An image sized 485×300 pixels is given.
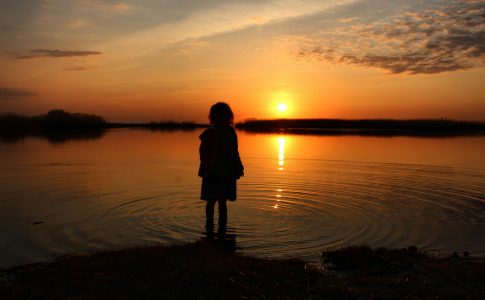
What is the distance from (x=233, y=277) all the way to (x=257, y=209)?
6.39m

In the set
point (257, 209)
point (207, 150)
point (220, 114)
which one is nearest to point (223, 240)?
point (207, 150)

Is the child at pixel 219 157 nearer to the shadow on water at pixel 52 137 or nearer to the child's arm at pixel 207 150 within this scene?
the child's arm at pixel 207 150

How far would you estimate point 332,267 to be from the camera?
7828mm

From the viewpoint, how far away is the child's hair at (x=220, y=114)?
941 centimetres

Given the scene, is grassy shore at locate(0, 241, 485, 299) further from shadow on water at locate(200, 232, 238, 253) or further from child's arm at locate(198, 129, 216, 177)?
child's arm at locate(198, 129, 216, 177)

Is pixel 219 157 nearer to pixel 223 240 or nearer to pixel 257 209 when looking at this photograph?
pixel 223 240

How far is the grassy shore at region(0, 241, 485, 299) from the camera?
238 inches

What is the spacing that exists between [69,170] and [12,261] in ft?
47.1

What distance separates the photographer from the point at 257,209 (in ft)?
42.7

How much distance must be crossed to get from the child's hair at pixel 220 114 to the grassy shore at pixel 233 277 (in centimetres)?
294

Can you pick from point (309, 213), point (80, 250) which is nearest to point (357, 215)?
point (309, 213)

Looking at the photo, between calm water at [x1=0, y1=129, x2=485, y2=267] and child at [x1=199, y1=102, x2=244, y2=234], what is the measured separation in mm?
1174

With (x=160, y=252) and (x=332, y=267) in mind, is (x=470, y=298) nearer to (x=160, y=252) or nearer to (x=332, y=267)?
(x=332, y=267)

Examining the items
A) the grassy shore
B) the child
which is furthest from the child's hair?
the grassy shore
